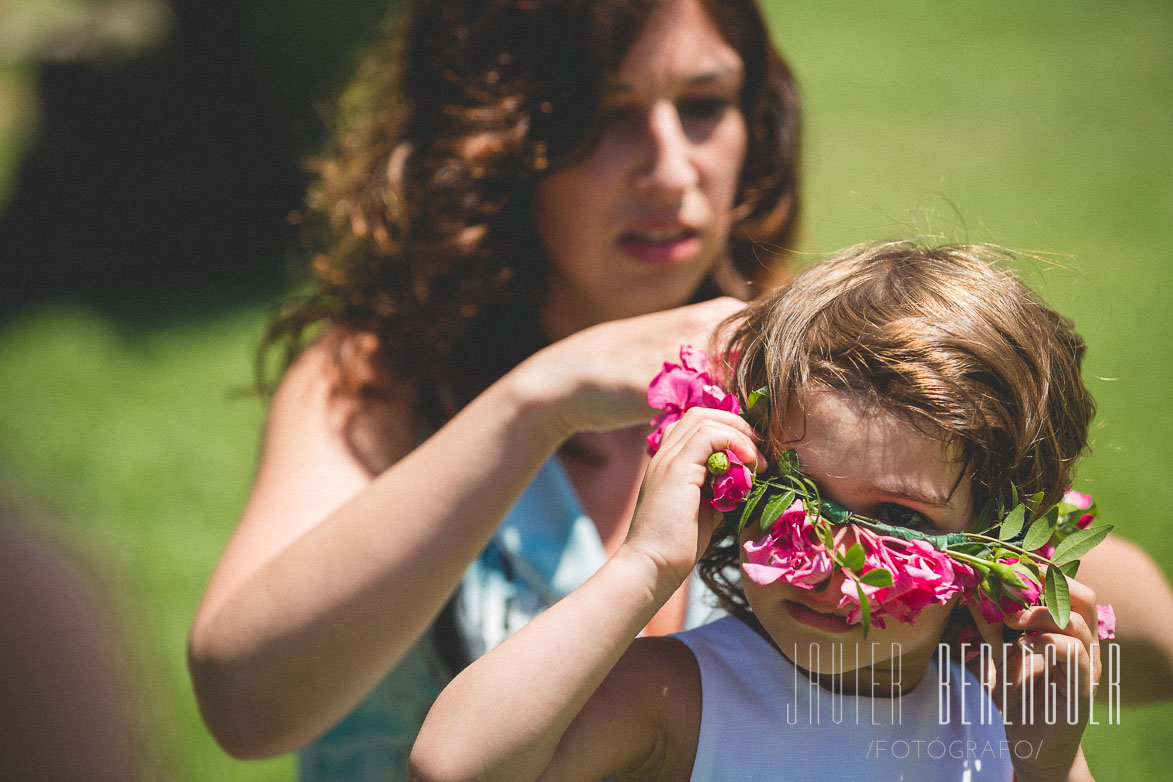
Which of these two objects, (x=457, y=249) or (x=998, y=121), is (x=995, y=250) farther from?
(x=998, y=121)

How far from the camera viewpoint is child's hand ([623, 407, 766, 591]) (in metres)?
1.57

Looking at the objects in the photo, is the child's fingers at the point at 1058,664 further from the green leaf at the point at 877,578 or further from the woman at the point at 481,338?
the woman at the point at 481,338

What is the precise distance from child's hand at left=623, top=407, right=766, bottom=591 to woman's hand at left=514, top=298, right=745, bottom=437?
28cm

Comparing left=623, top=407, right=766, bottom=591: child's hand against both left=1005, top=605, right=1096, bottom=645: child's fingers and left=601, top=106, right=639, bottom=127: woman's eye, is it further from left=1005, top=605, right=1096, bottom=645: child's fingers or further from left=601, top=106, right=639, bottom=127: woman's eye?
left=601, top=106, right=639, bottom=127: woman's eye

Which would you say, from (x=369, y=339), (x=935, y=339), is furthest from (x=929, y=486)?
(x=369, y=339)

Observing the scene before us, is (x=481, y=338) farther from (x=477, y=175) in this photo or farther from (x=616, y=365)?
(x=616, y=365)

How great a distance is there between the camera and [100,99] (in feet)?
31.8

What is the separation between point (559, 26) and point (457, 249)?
0.66 meters

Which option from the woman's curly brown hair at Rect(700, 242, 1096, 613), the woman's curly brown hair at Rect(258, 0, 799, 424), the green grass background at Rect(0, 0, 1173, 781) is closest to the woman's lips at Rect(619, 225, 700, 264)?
the woman's curly brown hair at Rect(258, 0, 799, 424)

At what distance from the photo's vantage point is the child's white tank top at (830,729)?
1.77 m

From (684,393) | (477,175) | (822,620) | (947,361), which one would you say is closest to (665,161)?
(477,175)

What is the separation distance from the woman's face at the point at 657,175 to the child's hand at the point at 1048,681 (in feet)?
3.94

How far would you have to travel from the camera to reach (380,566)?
6.82 ft

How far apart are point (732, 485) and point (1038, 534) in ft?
1.62
